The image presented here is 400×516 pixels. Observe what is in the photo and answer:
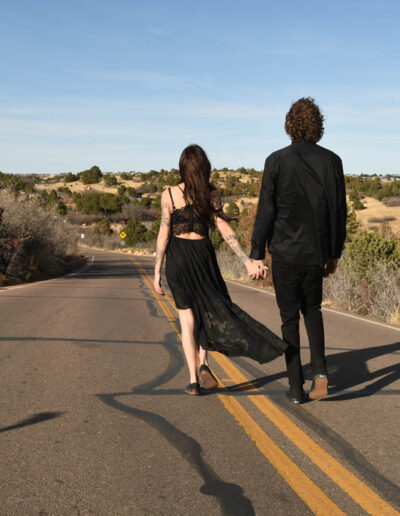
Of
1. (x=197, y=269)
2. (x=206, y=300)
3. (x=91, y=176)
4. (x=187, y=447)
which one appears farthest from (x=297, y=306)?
(x=91, y=176)

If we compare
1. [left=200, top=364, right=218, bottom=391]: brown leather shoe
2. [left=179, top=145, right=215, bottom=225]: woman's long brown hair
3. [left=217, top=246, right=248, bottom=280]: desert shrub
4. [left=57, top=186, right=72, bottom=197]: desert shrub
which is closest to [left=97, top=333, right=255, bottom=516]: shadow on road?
[left=200, top=364, right=218, bottom=391]: brown leather shoe

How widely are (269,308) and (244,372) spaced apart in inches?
264

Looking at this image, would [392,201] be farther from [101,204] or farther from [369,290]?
[369,290]

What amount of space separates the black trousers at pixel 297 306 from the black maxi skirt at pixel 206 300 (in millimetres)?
280

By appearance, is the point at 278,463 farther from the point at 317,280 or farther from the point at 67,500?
the point at 317,280

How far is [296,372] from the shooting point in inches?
209

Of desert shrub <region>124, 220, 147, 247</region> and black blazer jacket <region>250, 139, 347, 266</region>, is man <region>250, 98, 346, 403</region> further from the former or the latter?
desert shrub <region>124, 220, 147, 247</region>

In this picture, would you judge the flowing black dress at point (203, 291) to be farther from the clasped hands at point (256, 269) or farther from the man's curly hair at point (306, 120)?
the man's curly hair at point (306, 120)

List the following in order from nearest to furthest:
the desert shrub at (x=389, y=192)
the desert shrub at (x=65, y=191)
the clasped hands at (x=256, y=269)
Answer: the clasped hands at (x=256, y=269) → the desert shrub at (x=389, y=192) → the desert shrub at (x=65, y=191)

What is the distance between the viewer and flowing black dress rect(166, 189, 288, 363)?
18.2 feet

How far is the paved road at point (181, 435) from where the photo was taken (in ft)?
11.4

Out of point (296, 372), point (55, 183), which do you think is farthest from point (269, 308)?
point (55, 183)

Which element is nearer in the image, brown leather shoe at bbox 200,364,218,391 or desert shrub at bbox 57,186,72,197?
brown leather shoe at bbox 200,364,218,391

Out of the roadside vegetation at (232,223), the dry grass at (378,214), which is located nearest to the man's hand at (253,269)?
the roadside vegetation at (232,223)
